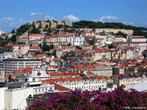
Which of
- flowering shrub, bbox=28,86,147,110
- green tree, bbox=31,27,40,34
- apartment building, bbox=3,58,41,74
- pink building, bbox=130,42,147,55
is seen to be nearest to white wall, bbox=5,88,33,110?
flowering shrub, bbox=28,86,147,110

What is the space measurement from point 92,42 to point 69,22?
2051 cm

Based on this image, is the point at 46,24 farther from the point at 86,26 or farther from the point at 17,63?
the point at 17,63

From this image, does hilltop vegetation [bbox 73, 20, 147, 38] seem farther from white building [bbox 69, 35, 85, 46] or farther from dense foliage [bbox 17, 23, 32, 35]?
white building [bbox 69, 35, 85, 46]

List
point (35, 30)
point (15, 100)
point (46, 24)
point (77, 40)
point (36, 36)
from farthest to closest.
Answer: point (46, 24) → point (35, 30) → point (36, 36) → point (77, 40) → point (15, 100)

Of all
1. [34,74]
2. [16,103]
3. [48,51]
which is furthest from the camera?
[48,51]

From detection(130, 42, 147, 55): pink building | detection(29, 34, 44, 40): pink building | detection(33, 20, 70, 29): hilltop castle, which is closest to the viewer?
detection(130, 42, 147, 55): pink building

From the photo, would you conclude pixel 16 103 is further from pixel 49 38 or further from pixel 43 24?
pixel 43 24

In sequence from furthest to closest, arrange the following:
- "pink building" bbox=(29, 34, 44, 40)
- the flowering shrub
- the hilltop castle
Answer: the hilltop castle → "pink building" bbox=(29, 34, 44, 40) → the flowering shrub

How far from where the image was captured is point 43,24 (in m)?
106

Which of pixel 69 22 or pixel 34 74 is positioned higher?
pixel 69 22

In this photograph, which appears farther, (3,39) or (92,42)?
(3,39)

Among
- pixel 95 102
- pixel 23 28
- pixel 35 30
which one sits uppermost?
pixel 23 28

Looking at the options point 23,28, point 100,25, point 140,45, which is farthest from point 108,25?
point 23,28

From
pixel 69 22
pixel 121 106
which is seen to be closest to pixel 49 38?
pixel 69 22
